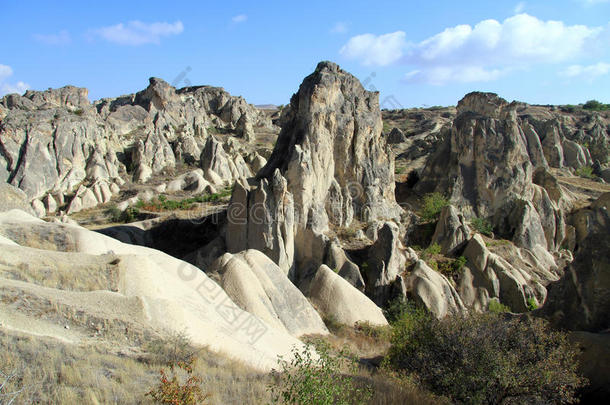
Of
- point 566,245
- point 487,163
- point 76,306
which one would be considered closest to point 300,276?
point 76,306

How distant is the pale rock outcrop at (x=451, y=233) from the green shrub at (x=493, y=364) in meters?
13.9

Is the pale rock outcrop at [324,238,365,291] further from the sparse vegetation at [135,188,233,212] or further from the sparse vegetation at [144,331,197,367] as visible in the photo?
the sparse vegetation at [135,188,233,212]

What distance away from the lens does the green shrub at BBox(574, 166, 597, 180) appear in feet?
142

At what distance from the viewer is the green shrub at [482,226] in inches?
1018

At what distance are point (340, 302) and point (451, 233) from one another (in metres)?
8.96

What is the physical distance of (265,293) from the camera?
49.3ft

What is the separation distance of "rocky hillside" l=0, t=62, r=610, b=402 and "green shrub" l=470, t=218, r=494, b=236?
7.6 inches

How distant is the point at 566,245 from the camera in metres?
27.3

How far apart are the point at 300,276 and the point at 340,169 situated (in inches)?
275

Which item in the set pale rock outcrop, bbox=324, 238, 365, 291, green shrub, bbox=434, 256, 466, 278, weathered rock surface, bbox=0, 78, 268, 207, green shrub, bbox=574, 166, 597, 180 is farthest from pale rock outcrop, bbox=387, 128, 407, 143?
pale rock outcrop, bbox=324, 238, 365, 291

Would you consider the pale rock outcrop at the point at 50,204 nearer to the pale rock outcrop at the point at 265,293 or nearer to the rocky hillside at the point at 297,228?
the rocky hillside at the point at 297,228

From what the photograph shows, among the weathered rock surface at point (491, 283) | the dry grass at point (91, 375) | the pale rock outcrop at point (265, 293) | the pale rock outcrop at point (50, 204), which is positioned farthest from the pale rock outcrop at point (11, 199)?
the pale rock outcrop at point (50, 204)

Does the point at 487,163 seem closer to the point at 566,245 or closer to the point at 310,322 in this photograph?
the point at 566,245

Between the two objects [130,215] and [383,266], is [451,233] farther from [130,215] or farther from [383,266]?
[130,215]
